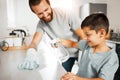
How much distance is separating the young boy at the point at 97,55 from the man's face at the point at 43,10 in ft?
0.65

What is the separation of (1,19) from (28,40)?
19cm

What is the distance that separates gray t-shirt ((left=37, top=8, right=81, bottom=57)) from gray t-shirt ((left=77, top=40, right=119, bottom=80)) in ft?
0.37

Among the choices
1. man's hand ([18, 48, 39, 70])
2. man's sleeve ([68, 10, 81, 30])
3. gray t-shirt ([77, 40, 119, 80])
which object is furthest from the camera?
man's sleeve ([68, 10, 81, 30])

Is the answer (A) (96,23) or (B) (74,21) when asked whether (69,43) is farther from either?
(A) (96,23)

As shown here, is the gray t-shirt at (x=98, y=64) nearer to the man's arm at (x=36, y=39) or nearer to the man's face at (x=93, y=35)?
the man's face at (x=93, y=35)

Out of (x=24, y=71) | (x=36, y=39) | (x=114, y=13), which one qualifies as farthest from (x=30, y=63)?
(x=114, y=13)

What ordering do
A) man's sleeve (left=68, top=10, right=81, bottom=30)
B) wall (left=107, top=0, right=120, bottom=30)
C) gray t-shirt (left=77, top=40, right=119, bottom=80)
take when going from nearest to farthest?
gray t-shirt (left=77, top=40, right=119, bottom=80) < man's sleeve (left=68, top=10, right=81, bottom=30) < wall (left=107, top=0, right=120, bottom=30)

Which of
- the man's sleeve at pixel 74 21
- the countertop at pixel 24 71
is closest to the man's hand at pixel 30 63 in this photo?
the countertop at pixel 24 71

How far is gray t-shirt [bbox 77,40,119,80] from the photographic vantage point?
610mm

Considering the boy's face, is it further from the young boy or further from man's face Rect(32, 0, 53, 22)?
man's face Rect(32, 0, 53, 22)

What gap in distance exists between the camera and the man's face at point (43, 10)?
0.77 m

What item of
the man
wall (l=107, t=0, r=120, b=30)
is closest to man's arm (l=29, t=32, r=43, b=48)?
the man

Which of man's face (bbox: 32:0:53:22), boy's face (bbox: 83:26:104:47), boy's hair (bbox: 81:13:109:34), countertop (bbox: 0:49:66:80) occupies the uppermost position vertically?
man's face (bbox: 32:0:53:22)

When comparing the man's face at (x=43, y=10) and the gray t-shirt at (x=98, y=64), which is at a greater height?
the man's face at (x=43, y=10)
